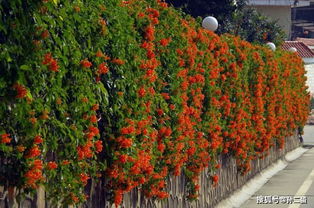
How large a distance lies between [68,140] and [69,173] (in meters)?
0.27

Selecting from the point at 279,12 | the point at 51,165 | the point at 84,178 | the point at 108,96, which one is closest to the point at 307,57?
the point at 279,12

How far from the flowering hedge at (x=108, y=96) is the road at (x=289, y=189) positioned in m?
1.48

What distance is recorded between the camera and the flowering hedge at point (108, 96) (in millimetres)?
6129

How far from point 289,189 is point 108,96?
30.7 ft

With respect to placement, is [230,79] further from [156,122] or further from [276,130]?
[276,130]

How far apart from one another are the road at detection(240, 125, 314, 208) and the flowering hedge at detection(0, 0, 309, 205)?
1.48 m

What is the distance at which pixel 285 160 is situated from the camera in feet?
77.8

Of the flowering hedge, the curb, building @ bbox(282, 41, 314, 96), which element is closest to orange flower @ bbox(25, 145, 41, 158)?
the flowering hedge

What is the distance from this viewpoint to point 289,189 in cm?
1680

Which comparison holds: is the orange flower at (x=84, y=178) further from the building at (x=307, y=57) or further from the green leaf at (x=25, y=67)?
the building at (x=307, y=57)

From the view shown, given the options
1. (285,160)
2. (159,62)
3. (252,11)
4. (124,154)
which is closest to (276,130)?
(285,160)

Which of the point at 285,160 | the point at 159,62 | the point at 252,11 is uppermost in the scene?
the point at 252,11

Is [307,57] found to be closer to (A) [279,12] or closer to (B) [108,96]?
(A) [279,12]

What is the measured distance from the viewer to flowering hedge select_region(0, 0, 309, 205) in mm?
6129
